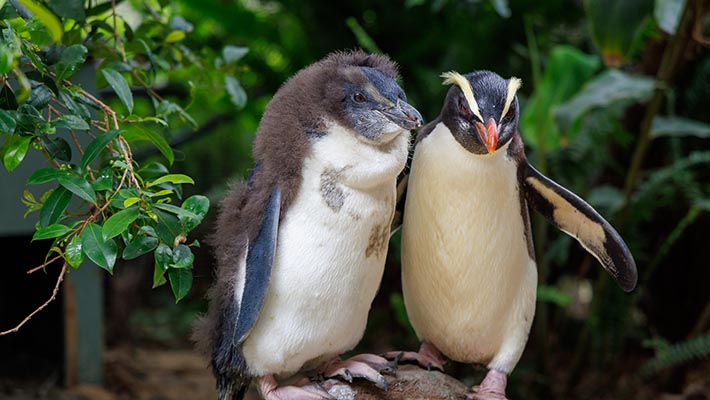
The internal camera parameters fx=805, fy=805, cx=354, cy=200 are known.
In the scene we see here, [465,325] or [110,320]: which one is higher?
[465,325]

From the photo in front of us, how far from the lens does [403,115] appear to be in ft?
3.56

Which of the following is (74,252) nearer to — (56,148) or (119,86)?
(56,148)

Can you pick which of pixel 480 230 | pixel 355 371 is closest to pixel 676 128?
pixel 480 230

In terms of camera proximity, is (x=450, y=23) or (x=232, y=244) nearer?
(x=232, y=244)

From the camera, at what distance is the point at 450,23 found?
10.1 ft

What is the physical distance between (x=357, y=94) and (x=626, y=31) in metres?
1.19

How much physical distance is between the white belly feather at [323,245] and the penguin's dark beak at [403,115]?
0.18ft

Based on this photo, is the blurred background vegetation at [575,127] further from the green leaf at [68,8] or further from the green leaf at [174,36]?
the green leaf at [68,8]

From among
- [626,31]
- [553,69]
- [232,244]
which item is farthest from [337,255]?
[553,69]

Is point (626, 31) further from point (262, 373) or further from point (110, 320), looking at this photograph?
point (110, 320)

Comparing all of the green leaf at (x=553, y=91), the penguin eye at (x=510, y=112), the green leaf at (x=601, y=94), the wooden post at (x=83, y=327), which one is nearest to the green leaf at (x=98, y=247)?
the penguin eye at (x=510, y=112)

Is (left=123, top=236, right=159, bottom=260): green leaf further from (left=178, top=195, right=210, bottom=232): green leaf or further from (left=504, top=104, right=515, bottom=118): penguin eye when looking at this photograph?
(left=504, top=104, right=515, bottom=118): penguin eye

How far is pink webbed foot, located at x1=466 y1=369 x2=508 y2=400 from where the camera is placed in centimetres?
128

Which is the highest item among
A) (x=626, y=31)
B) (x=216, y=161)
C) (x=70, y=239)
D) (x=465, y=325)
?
(x=70, y=239)
